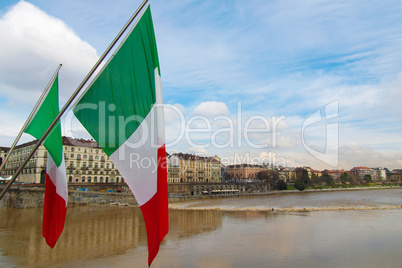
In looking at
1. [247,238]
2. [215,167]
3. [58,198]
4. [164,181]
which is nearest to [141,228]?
[247,238]

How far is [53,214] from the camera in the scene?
21.7ft

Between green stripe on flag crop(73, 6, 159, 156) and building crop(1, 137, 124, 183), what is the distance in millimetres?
70274

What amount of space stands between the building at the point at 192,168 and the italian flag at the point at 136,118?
92640mm

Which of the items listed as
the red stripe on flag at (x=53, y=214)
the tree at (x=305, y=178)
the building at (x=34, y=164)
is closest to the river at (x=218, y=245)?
the red stripe on flag at (x=53, y=214)

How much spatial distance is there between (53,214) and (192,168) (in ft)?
354

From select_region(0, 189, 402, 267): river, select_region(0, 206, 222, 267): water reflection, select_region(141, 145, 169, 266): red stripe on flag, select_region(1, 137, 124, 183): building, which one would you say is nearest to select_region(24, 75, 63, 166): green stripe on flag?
select_region(141, 145, 169, 266): red stripe on flag

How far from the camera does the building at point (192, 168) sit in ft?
339

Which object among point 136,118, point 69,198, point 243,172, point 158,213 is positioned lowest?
point 243,172

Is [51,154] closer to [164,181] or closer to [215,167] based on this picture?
[164,181]

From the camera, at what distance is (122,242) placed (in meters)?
22.0

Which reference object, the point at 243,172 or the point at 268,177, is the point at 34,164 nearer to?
the point at 268,177

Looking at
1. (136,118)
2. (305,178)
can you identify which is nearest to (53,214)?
(136,118)

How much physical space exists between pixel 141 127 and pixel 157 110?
0.45 meters

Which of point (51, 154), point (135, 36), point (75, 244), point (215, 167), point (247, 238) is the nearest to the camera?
point (135, 36)
